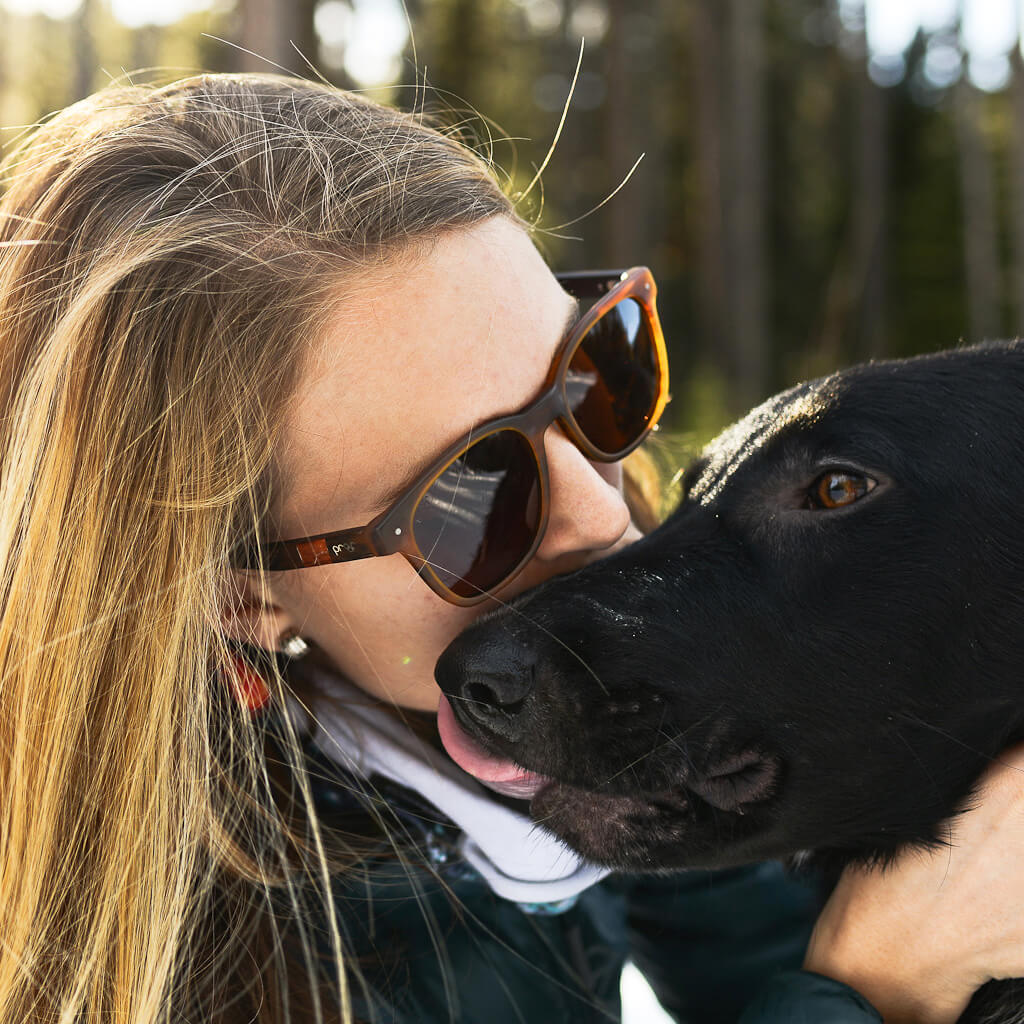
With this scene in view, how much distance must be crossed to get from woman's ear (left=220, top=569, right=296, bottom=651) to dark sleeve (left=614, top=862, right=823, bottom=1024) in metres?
1.22

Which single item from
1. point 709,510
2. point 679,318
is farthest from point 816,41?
point 709,510

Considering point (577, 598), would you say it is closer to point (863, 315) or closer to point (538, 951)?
point (538, 951)

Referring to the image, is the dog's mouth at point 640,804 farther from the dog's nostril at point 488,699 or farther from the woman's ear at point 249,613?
the woman's ear at point 249,613

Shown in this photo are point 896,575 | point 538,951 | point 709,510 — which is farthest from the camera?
point 538,951

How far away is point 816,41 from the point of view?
32.9 metres

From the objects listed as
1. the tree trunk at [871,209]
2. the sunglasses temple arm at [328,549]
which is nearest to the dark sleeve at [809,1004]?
the sunglasses temple arm at [328,549]

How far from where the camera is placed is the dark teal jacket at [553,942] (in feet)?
7.13

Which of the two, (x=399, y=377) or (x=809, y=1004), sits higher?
(x=399, y=377)

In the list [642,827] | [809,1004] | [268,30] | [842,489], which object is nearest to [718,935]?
[809,1004]

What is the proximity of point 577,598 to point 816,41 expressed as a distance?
3577 cm

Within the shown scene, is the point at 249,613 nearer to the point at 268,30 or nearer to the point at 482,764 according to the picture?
the point at 482,764

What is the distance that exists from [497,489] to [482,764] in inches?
21.0

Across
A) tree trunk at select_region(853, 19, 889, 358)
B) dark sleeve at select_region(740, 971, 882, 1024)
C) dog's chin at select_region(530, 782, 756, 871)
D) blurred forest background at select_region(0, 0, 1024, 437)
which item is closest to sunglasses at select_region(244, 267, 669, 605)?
dog's chin at select_region(530, 782, 756, 871)

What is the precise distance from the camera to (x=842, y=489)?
192 cm
